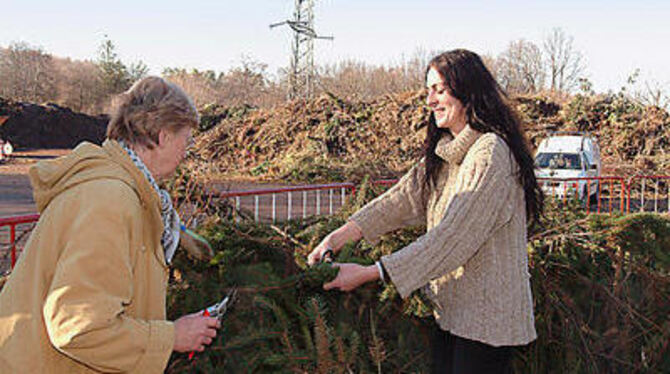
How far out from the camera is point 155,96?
4.98 ft

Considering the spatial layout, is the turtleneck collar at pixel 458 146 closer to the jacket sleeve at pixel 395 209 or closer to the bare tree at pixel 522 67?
the jacket sleeve at pixel 395 209

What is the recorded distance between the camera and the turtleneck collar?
1.97 metres

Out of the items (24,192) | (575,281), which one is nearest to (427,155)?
(575,281)

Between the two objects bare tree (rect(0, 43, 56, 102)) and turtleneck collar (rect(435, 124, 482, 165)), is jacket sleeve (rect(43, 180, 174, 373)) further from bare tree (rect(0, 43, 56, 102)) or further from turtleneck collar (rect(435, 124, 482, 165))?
bare tree (rect(0, 43, 56, 102))

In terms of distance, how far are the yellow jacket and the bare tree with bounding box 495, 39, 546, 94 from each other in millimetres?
29939

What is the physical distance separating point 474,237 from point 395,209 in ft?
1.89

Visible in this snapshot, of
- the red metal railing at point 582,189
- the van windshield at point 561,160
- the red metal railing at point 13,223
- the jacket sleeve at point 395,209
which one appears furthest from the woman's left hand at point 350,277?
the van windshield at point 561,160

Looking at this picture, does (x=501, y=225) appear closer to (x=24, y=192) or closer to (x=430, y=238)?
(x=430, y=238)

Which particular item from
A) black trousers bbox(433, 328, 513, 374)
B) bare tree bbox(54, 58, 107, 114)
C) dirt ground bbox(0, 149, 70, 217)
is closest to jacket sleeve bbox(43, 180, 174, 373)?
black trousers bbox(433, 328, 513, 374)

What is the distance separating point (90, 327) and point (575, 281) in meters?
2.68

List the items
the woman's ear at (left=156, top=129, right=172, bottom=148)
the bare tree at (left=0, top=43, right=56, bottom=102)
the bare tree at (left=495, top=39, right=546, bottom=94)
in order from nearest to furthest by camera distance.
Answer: the woman's ear at (left=156, top=129, right=172, bottom=148) < the bare tree at (left=495, top=39, right=546, bottom=94) < the bare tree at (left=0, top=43, right=56, bottom=102)

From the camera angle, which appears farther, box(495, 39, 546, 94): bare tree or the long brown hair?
box(495, 39, 546, 94): bare tree

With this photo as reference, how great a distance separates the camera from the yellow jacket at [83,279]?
4.04 feet

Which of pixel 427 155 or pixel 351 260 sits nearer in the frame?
pixel 427 155
